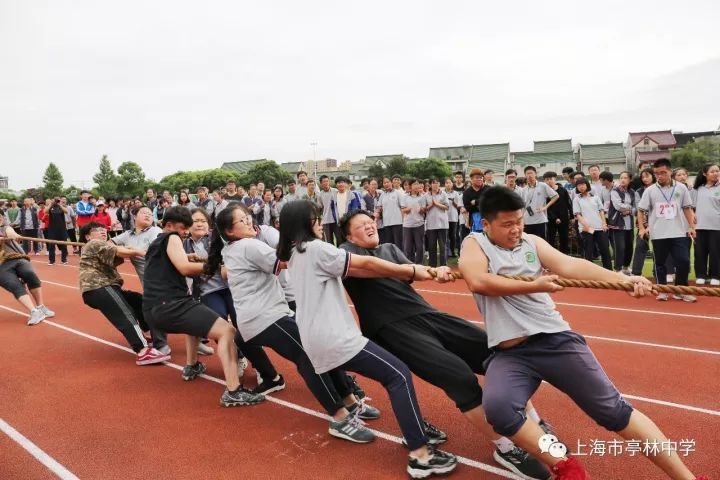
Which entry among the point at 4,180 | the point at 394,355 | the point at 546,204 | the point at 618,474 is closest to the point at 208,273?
the point at 394,355

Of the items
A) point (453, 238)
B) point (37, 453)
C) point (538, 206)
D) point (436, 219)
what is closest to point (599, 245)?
point (538, 206)

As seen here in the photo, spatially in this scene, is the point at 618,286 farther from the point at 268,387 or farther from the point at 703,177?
the point at 703,177

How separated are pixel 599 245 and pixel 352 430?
7.47 metres

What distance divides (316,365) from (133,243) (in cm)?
376

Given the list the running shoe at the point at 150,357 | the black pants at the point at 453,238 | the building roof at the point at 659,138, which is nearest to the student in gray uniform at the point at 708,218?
the black pants at the point at 453,238

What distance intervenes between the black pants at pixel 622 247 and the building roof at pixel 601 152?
5196 cm

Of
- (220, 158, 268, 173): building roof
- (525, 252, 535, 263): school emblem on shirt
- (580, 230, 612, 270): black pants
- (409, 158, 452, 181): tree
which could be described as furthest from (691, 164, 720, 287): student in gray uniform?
(220, 158, 268, 173): building roof

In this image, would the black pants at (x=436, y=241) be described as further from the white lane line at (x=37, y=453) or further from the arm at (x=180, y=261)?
the white lane line at (x=37, y=453)

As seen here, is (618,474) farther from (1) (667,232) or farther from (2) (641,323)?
(1) (667,232)

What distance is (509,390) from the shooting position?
259cm

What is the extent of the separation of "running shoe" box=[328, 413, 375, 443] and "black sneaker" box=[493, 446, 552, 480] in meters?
0.91

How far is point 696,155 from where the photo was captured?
41.8 meters

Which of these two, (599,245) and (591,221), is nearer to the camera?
(599,245)

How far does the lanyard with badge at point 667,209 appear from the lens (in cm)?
698
